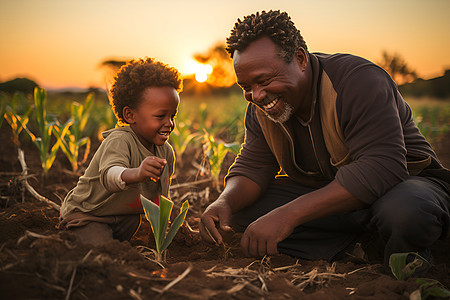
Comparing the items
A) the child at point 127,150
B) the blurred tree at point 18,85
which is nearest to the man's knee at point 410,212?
the child at point 127,150

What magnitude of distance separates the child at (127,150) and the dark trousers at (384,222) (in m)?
0.74

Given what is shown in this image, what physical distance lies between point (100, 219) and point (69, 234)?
427mm

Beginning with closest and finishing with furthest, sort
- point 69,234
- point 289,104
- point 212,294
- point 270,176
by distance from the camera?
point 212,294 < point 69,234 < point 289,104 < point 270,176

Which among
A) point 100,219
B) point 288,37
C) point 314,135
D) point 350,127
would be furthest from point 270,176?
point 100,219

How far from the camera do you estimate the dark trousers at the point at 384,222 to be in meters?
1.69

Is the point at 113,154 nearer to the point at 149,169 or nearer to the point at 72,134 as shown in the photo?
the point at 149,169

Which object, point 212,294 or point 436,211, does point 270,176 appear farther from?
point 212,294

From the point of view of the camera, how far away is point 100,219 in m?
1.93

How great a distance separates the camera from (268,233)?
1.75 meters

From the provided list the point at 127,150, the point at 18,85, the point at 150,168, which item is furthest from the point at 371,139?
the point at 18,85

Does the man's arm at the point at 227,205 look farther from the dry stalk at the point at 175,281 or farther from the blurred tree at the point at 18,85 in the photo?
the blurred tree at the point at 18,85

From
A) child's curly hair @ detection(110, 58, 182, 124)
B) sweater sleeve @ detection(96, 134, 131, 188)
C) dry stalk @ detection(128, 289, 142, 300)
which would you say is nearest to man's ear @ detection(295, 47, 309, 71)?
child's curly hair @ detection(110, 58, 182, 124)

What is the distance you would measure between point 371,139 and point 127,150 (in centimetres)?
115

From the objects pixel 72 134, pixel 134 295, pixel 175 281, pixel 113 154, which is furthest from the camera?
pixel 72 134
